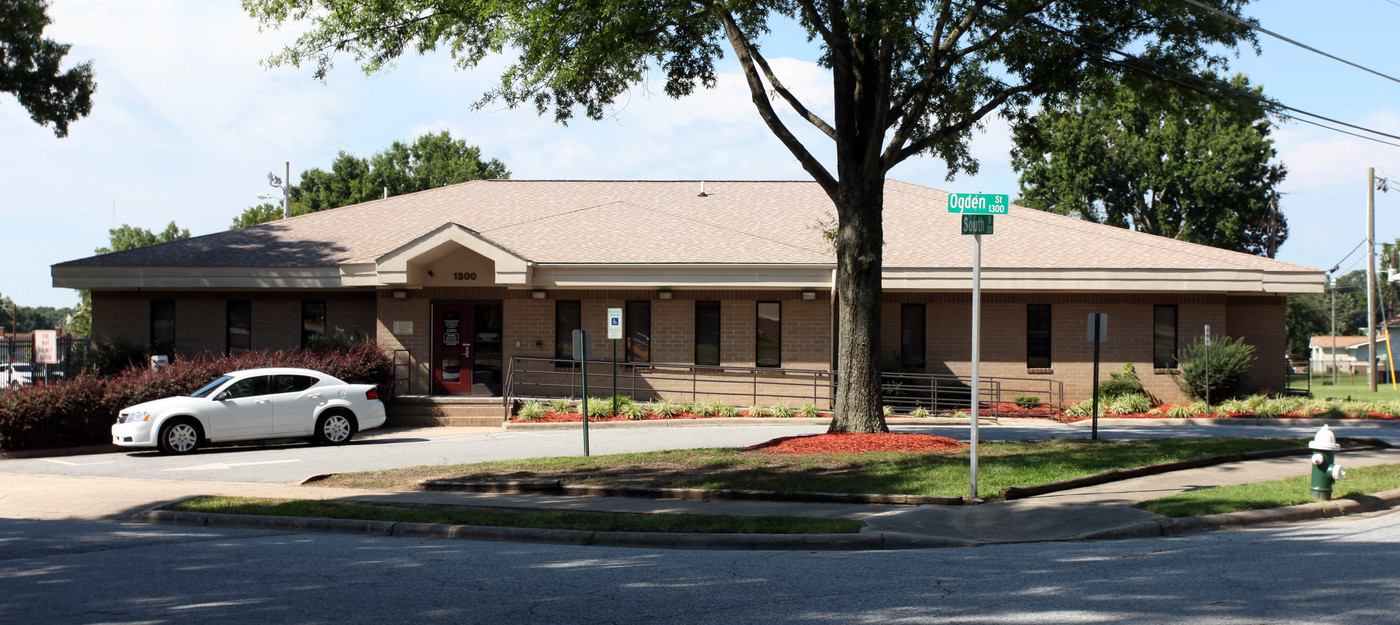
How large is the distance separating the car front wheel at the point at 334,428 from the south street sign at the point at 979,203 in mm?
12757

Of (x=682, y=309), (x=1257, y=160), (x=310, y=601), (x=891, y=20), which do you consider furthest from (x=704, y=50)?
(x=1257, y=160)

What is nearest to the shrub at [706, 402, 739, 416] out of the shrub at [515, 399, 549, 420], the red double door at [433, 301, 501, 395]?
the shrub at [515, 399, 549, 420]

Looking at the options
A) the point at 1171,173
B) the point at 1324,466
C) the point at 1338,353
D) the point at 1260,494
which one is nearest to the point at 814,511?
the point at 1260,494

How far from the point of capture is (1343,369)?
84.1m

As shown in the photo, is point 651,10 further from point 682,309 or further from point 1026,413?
point 1026,413

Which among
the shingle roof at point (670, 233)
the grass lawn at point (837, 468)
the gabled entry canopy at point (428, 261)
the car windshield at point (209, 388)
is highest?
the shingle roof at point (670, 233)

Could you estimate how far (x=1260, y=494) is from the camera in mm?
11172

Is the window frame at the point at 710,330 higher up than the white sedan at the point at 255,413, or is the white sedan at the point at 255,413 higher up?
the window frame at the point at 710,330

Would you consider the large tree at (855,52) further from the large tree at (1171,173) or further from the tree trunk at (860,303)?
the large tree at (1171,173)

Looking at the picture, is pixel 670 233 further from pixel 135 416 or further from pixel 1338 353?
pixel 1338 353

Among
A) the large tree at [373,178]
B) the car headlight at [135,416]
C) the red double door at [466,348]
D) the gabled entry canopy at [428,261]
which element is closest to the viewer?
the car headlight at [135,416]

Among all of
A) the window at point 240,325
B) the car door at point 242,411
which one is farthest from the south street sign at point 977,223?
the window at point 240,325

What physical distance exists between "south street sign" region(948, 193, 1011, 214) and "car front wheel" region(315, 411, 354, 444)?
41.9 feet

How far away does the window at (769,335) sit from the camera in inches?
968
